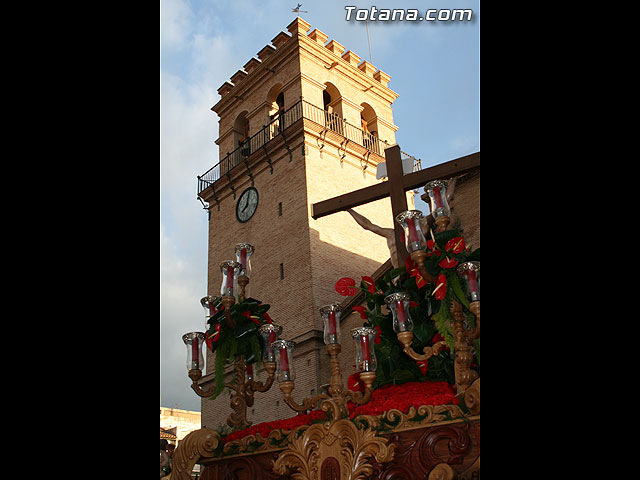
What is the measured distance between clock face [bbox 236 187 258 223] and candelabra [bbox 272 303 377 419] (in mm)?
12713

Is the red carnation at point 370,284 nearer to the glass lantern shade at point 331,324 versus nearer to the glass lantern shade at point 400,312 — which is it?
the glass lantern shade at point 331,324

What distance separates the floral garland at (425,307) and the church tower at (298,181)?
7.67 m

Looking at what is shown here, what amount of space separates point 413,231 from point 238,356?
226cm

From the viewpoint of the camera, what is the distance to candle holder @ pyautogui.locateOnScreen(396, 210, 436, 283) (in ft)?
14.3

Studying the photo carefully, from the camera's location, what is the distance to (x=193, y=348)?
16.8 ft

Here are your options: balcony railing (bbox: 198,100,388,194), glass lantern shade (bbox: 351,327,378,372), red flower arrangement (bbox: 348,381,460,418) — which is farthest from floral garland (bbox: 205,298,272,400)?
balcony railing (bbox: 198,100,388,194)

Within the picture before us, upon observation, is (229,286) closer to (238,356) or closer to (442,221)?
(238,356)

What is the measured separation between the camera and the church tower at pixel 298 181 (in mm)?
14445

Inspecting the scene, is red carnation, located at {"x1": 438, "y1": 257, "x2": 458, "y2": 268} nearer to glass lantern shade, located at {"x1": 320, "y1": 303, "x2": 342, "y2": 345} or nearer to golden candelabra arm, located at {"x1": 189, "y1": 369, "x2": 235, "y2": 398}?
glass lantern shade, located at {"x1": 320, "y1": 303, "x2": 342, "y2": 345}

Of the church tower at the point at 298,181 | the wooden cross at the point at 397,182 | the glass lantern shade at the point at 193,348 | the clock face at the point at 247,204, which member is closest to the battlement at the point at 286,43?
the church tower at the point at 298,181

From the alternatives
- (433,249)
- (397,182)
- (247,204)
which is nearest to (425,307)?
(433,249)

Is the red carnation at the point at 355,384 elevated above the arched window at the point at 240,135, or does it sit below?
below
